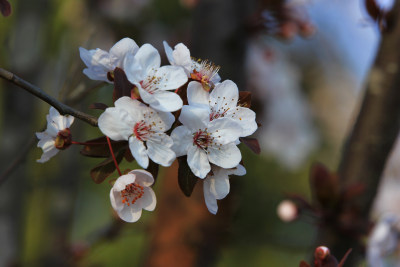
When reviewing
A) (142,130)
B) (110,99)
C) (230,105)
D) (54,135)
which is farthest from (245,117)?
(110,99)

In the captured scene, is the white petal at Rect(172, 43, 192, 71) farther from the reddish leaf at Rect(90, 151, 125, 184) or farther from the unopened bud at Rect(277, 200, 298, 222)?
the unopened bud at Rect(277, 200, 298, 222)

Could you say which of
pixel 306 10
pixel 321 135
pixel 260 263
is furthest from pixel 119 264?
pixel 306 10

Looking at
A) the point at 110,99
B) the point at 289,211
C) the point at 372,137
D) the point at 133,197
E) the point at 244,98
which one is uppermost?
the point at 244,98

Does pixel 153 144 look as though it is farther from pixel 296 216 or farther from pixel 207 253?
pixel 207 253

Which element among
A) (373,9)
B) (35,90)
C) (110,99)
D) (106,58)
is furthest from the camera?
(110,99)

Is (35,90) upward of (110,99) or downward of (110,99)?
upward

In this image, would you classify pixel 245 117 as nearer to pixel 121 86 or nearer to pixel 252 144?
pixel 252 144

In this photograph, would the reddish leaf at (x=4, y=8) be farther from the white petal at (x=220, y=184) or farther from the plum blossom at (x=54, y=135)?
the white petal at (x=220, y=184)

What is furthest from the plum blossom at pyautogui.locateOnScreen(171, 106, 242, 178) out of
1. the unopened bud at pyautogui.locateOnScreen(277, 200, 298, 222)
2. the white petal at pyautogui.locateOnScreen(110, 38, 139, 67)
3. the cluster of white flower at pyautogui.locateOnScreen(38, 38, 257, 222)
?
the unopened bud at pyautogui.locateOnScreen(277, 200, 298, 222)
